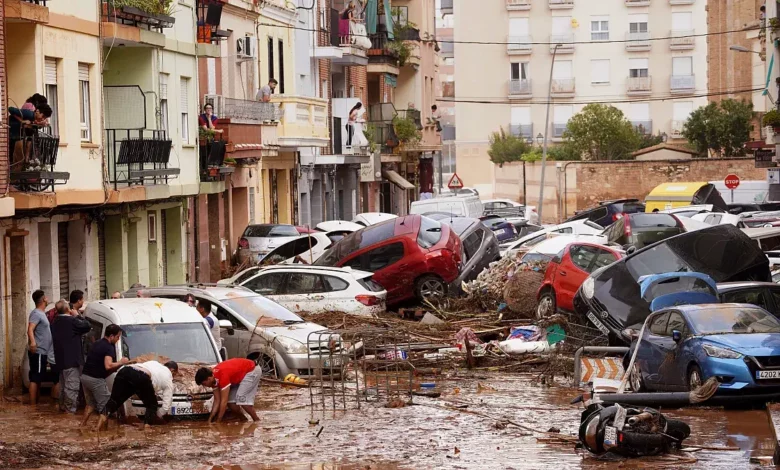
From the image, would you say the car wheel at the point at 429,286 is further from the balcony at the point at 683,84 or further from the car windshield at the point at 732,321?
the balcony at the point at 683,84

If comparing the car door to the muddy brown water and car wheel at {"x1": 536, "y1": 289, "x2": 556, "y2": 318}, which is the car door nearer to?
car wheel at {"x1": 536, "y1": 289, "x2": 556, "y2": 318}

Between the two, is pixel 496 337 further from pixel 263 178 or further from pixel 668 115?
pixel 668 115

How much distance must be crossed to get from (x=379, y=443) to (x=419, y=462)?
53.2 inches

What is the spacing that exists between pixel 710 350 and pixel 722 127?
227ft

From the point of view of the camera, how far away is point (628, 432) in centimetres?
1428

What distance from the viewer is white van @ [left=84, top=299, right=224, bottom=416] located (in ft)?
62.5

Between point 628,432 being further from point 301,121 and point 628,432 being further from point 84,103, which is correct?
point 301,121

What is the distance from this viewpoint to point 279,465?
14.9 m

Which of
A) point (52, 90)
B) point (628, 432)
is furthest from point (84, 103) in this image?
point (628, 432)

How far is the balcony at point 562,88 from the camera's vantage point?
9994cm

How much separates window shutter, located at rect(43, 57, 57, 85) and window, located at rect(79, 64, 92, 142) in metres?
1.26

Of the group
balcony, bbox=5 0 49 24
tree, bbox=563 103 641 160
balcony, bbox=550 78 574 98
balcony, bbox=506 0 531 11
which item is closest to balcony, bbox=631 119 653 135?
balcony, bbox=550 78 574 98

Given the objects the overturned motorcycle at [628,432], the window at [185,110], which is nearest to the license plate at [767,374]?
the overturned motorcycle at [628,432]

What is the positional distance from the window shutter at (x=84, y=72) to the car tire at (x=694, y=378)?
13047mm
